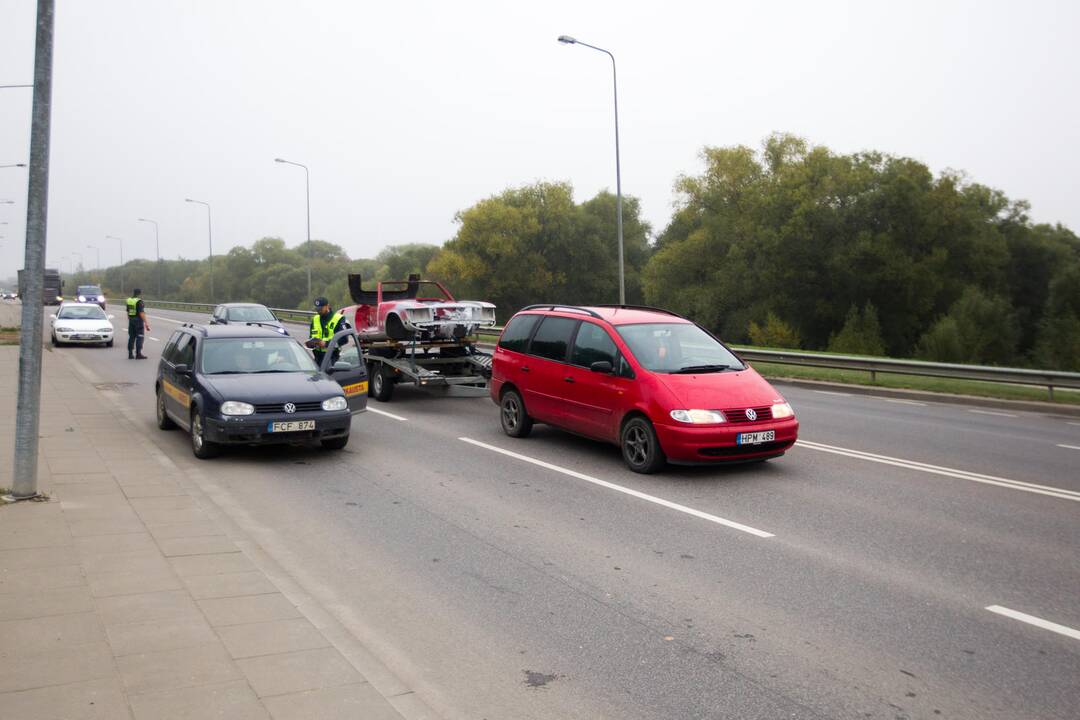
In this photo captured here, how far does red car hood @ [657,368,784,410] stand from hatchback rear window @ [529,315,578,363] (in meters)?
1.80

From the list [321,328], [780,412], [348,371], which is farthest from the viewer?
[321,328]

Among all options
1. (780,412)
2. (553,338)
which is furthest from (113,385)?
(780,412)

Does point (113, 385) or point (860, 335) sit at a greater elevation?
point (860, 335)

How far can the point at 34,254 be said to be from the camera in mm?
7504

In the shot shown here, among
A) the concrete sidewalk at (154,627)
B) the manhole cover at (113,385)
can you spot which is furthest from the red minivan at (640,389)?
the manhole cover at (113,385)

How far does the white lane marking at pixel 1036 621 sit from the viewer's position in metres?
5.06

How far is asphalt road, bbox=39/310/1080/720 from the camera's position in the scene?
4.43 meters

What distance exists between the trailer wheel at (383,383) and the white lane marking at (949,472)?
739 centimetres

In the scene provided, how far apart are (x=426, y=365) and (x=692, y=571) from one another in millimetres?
9636

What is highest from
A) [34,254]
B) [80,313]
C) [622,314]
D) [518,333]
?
[34,254]

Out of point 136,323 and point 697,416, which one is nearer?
point 697,416

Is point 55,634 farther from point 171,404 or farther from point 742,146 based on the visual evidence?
point 742,146

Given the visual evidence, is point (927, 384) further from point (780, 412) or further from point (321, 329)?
point (321, 329)

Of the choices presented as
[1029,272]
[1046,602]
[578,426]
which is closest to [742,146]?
[1029,272]
